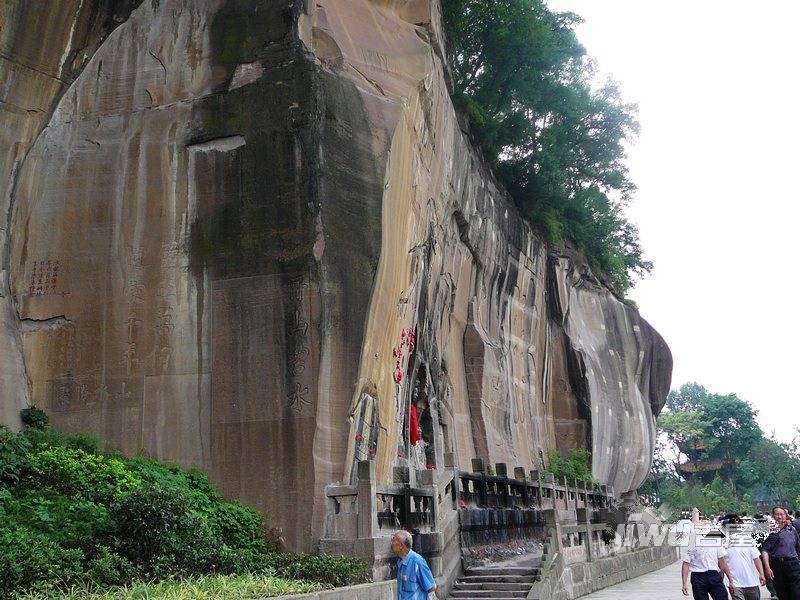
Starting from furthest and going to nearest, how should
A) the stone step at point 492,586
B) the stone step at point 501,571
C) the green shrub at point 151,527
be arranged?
the stone step at point 501,571 → the stone step at point 492,586 → the green shrub at point 151,527

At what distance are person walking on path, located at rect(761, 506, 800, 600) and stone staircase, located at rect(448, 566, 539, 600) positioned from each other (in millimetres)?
3187

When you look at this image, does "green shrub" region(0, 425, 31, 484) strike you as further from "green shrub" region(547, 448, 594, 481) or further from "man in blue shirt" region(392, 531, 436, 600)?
"green shrub" region(547, 448, 594, 481)

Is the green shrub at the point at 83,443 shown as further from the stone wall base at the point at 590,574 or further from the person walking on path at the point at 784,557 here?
the person walking on path at the point at 784,557

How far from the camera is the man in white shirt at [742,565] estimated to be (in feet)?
25.3

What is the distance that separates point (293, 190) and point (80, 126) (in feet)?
11.4

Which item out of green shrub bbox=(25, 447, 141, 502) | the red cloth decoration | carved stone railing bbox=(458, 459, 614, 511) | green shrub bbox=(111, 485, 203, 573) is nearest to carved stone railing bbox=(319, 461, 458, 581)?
carved stone railing bbox=(458, 459, 614, 511)

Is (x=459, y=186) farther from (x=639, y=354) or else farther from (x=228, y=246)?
(x=639, y=354)

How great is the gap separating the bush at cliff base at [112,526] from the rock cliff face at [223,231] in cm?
70

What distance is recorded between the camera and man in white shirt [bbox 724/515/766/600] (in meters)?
7.70

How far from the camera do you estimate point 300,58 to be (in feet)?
38.0

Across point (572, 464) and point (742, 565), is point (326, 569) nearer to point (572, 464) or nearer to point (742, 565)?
point (742, 565)

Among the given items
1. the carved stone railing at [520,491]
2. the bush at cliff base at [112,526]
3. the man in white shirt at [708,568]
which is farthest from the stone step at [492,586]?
the man in white shirt at [708,568]

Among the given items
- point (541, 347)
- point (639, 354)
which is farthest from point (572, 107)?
point (639, 354)

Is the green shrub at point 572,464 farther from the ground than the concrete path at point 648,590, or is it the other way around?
the green shrub at point 572,464
